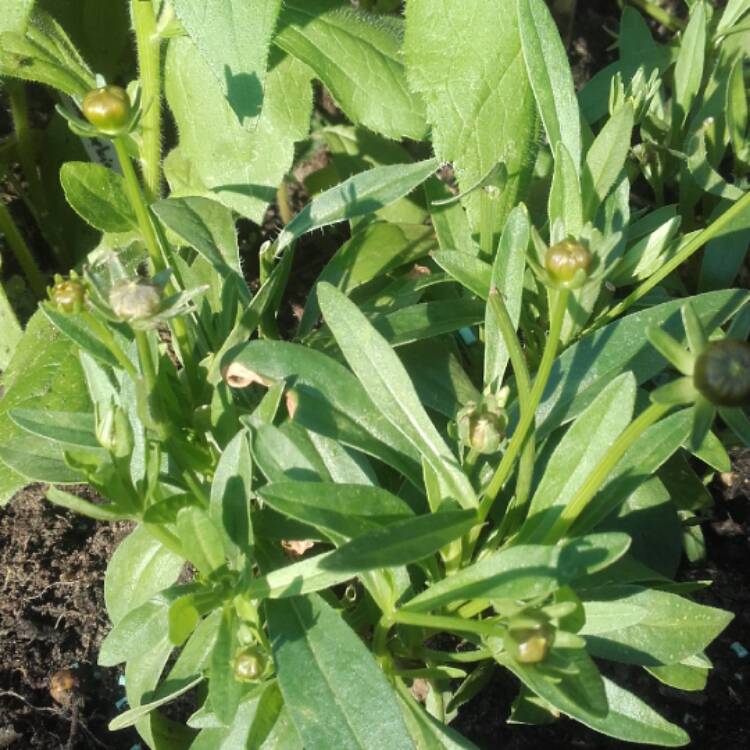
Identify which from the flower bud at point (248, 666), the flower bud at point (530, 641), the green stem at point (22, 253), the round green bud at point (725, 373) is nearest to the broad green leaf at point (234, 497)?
the flower bud at point (248, 666)

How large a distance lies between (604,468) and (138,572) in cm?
65

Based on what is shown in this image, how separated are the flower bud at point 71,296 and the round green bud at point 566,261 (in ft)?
1.40

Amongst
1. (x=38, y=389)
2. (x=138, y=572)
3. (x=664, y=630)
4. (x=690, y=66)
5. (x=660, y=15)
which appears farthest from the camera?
(x=660, y=15)

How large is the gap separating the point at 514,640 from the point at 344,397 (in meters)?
0.42

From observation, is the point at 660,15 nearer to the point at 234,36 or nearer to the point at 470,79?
the point at 470,79

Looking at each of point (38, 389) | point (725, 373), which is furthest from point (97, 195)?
point (725, 373)

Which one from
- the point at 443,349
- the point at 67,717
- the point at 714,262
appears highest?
the point at 443,349

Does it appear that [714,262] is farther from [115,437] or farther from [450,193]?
[115,437]

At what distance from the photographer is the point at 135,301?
0.97 meters

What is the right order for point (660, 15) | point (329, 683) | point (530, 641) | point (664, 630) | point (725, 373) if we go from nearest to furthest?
point (725, 373), point (530, 641), point (329, 683), point (664, 630), point (660, 15)

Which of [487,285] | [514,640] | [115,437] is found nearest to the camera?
[514,640]

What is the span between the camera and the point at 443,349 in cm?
144

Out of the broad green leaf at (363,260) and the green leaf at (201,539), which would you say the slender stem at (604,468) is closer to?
the green leaf at (201,539)

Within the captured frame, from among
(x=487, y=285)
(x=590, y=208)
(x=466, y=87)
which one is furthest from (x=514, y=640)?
(x=466, y=87)
